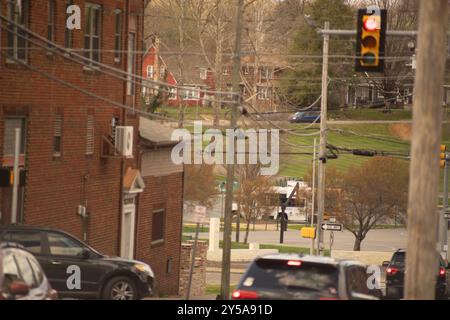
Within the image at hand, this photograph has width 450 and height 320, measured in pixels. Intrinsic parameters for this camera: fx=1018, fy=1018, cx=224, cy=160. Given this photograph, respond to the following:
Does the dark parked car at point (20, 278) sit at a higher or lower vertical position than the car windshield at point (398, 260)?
higher

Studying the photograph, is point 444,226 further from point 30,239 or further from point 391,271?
point 30,239

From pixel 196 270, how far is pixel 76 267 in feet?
55.4

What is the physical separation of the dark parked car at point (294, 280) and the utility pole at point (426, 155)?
1037mm

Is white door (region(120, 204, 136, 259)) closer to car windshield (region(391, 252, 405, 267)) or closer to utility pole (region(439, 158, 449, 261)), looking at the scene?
car windshield (region(391, 252, 405, 267))

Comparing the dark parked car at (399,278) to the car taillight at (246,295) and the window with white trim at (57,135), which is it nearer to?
the window with white trim at (57,135)

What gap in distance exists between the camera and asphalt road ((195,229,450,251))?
63.8 metres

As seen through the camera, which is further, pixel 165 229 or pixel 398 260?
pixel 165 229

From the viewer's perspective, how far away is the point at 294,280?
1364 centimetres

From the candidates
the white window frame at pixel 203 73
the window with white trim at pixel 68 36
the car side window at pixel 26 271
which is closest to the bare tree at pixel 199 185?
the white window frame at pixel 203 73

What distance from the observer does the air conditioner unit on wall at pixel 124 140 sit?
95.6 feet

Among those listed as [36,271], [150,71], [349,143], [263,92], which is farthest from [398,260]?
[150,71]

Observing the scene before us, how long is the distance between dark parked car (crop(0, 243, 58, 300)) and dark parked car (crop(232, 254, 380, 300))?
105 inches

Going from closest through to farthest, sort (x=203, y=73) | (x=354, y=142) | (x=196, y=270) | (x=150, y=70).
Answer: (x=196, y=270) → (x=203, y=73) → (x=354, y=142) → (x=150, y=70)
